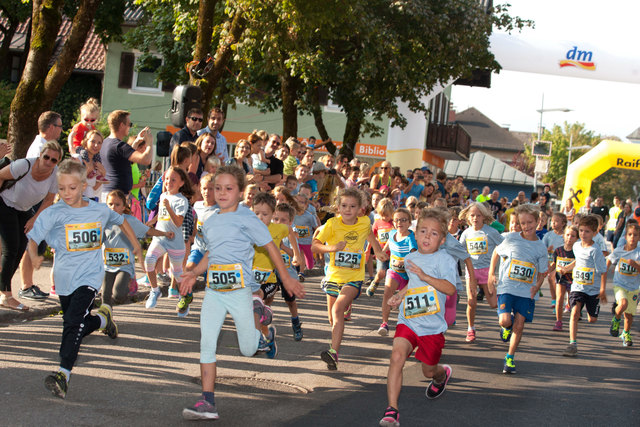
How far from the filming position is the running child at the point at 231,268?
578 cm

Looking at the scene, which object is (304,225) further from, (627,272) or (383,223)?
(627,272)

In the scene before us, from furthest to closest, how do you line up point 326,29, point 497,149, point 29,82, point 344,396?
point 497,149 → point 326,29 → point 29,82 → point 344,396

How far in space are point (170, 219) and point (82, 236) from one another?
324cm

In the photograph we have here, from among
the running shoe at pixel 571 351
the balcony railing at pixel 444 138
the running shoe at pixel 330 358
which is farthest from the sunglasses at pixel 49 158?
the balcony railing at pixel 444 138

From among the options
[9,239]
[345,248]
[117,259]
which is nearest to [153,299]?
[117,259]

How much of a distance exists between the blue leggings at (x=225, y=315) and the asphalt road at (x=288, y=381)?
1.51ft

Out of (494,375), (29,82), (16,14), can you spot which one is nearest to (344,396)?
(494,375)

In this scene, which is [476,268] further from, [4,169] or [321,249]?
[4,169]

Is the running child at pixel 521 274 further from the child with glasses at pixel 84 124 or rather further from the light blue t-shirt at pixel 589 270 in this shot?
the child with glasses at pixel 84 124

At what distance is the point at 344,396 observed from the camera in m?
6.45

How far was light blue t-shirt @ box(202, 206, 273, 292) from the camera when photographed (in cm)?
590

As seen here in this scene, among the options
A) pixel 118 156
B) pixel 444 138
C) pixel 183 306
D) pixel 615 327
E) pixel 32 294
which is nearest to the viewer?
pixel 183 306

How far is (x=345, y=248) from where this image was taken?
26.2 feet

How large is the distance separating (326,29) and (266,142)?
6.14 meters
